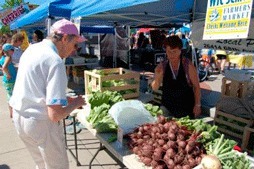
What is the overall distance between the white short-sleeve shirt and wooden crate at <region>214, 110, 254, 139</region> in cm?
314

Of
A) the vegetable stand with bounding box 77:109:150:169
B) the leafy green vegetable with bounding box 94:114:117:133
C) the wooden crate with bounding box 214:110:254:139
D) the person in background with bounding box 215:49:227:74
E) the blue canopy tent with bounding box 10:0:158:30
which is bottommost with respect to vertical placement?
the wooden crate with bounding box 214:110:254:139

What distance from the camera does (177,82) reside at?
2.96 meters

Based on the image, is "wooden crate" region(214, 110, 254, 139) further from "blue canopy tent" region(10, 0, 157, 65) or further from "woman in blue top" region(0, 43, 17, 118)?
"woman in blue top" region(0, 43, 17, 118)

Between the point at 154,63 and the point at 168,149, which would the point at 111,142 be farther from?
the point at 154,63

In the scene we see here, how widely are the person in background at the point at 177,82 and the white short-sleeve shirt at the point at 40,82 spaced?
1431 millimetres

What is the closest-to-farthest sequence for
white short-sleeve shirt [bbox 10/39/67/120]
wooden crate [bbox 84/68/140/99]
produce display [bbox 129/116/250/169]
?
produce display [bbox 129/116/250/169]
white short-sleeve shirt [bbox 10/39/67/120]
wooden crate [bbox 84/68/140/99]

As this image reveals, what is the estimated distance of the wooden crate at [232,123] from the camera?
155 inches

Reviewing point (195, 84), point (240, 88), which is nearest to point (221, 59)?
point (240, 88)

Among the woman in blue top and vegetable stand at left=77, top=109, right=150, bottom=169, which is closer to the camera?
vegetable stand at left=77, top=109, right=150, bottom=169

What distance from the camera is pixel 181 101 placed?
10.00 feet

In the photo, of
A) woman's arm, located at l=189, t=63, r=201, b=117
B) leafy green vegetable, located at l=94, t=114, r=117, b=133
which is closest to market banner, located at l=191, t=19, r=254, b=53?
woman's arm, located at l=189, t=63, r=201, b=117

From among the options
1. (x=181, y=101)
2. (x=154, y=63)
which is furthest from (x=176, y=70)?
(x=154, y=63)

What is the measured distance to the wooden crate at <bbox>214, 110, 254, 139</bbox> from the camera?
13.0 ft

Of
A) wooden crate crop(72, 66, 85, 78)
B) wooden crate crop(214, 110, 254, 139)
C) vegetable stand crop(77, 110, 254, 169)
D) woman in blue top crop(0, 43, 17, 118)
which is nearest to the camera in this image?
vegetable stand crop(77, 110, 254, 169)
